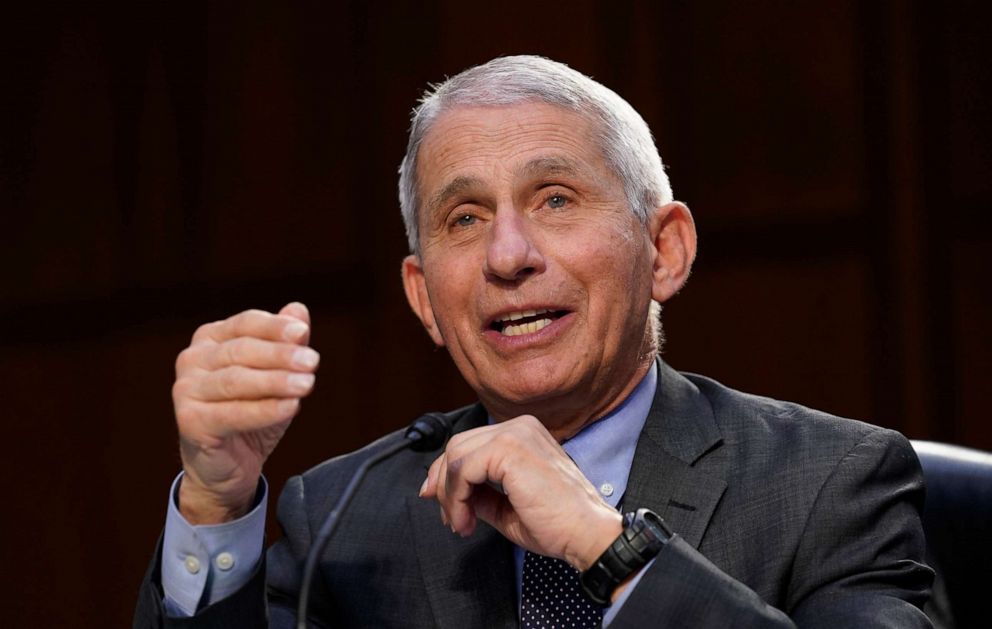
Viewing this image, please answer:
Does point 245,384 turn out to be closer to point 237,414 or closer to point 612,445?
point 237,414

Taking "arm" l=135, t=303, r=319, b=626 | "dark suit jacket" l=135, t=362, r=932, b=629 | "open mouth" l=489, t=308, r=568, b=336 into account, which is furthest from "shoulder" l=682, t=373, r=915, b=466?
"arm" l=135, t=303, r=319, b=626

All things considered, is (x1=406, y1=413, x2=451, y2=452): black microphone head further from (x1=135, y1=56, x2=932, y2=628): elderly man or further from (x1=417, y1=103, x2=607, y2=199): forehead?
(x1=417, y1=103, x2=607, y2=199): forehead

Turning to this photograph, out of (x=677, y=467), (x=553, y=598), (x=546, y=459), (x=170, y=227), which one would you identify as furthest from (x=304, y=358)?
(x=170, y=227)

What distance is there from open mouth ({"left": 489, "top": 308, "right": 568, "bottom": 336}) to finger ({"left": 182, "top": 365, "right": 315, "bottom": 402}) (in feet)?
1.64

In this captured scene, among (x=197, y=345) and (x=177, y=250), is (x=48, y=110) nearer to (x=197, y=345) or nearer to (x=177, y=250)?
(x=177, y=250)

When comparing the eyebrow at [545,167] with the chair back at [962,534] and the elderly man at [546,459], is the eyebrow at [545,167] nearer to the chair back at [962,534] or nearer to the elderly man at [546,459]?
the elderly man at [546,459]

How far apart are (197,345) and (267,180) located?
1797mm

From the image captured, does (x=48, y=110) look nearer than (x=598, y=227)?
No

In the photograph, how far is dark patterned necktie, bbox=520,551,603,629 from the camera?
1.80m

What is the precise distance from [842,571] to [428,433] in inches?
23.8

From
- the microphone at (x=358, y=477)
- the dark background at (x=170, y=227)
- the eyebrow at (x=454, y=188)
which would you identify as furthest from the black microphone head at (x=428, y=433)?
the dark background at (x=170, y=227)

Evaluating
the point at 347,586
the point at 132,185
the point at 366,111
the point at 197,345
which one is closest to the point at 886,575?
the point at 347,586

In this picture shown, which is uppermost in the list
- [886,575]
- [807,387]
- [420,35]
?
[420,35]

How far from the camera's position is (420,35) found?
10.6ft
